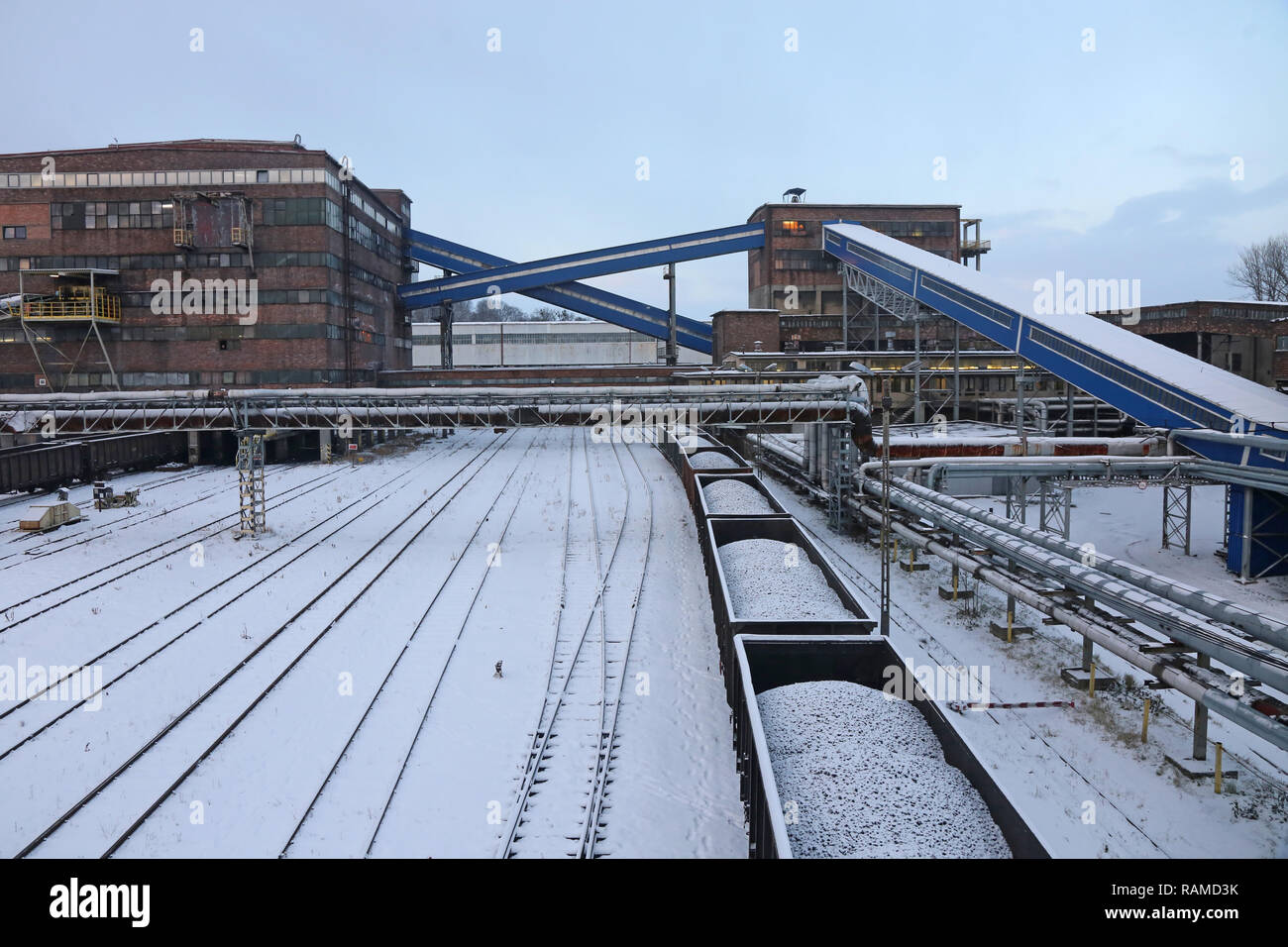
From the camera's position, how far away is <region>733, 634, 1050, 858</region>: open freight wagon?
7117mm

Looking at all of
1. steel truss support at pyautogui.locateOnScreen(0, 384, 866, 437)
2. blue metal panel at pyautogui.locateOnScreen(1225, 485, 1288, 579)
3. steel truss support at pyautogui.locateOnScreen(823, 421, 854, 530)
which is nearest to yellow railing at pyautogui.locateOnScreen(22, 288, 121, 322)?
steel truss support at pyautogui.locateOnScreen(0, 384, 866, 437)

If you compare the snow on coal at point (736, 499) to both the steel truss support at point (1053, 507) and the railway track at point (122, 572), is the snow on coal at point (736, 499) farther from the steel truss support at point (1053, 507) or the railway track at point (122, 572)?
the railway track at point (122, 572)

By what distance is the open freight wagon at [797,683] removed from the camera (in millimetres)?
7117

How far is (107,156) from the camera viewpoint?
1597 inches

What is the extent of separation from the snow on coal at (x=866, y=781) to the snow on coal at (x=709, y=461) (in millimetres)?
18449

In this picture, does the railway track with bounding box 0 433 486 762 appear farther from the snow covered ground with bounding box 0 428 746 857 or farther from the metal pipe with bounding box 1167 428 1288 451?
the metal pipe with bounding box 1167 428 1288 451

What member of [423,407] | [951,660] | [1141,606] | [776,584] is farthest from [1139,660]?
[423,407]

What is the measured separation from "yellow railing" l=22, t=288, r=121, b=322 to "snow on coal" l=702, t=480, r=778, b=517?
34.6m

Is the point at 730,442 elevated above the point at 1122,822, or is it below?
above
